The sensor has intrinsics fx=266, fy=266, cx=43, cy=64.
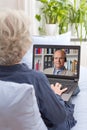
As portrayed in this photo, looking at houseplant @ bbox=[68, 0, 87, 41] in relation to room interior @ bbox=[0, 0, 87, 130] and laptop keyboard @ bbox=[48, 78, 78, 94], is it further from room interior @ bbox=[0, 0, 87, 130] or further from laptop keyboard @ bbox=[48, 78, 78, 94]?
laptop keyboard @ bbox=[48, 78, 78, 94]

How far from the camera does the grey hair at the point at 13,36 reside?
1.07 m

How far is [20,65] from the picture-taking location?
1.15m

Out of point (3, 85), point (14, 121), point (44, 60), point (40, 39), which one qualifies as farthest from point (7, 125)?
point (40, 39)

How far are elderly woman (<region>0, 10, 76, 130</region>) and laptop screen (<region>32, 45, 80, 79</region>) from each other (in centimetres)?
63

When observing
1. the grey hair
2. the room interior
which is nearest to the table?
the room interior

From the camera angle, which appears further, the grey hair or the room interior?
the room interior

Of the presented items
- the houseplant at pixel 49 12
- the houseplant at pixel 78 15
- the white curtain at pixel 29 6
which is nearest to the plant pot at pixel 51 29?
the houseplant at pixel 49 12

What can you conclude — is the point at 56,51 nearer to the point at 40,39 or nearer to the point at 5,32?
the point at 40,39

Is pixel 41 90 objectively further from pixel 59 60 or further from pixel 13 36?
pixel 59 60

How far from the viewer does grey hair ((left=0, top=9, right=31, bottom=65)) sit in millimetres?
1065

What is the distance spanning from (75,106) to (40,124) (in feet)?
1.80

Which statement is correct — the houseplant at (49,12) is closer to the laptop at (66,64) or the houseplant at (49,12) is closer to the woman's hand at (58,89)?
the laptop at (66,64)

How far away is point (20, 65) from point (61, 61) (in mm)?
635

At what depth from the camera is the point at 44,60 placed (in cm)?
183
